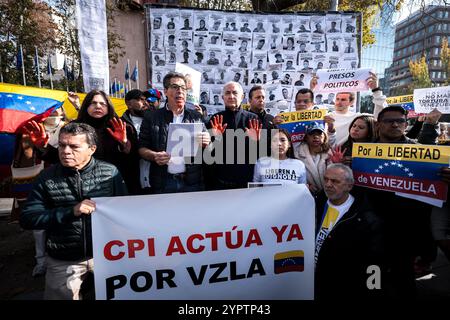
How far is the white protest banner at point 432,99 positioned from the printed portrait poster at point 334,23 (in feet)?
5.18

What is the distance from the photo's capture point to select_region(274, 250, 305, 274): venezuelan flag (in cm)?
219

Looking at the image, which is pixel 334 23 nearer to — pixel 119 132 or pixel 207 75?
pixel 207 75

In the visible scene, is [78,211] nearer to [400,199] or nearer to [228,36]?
[400,199]

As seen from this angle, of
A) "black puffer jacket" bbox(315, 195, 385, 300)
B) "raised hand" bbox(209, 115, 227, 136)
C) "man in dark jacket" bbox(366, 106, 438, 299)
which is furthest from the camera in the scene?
"raised hand" bbox(209, 115, 227, 136)

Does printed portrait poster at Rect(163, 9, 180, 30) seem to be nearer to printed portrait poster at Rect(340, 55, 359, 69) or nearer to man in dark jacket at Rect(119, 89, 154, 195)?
man in dark jacket at Rect(119, 89, 154, 195)

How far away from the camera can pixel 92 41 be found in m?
3.42

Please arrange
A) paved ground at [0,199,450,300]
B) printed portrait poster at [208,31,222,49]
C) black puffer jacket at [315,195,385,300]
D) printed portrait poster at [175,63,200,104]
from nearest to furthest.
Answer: black puffer jacket at [315,195,385,300] < paved ground at [0,199,450,300] < printed portrait poster at [175,63,200,104] < printed portrait poster at [208,31,222,49]

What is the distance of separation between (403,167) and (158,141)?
211cm

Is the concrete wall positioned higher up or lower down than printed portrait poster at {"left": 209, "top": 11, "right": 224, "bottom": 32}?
higher up

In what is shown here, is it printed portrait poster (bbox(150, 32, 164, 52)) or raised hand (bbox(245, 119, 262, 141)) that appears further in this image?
printed portrait poster (bbox(150, 32, 164, 52))

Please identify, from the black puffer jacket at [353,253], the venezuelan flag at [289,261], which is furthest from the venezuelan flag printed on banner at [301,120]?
the venezuelan flag at [289,261]

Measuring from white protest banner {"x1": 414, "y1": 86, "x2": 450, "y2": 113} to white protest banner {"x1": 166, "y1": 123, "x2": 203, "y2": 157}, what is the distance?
3428mm

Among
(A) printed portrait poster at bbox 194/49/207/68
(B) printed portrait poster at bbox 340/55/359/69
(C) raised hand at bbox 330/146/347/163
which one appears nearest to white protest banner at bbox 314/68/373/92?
(B) printed portrait poster at bbox 340/55/359/69
